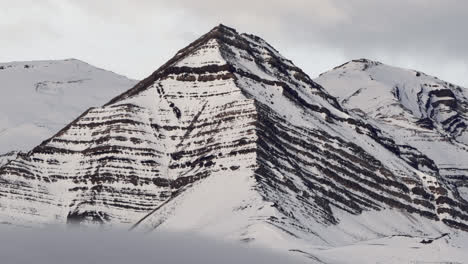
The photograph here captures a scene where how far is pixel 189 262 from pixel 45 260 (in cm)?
832

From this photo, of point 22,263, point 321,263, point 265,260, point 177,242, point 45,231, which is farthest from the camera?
point 321,263

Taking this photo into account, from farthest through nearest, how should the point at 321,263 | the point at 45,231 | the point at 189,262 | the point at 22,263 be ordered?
the point at 321,263
the point at 189,262
the point at 45,231
the point at 22,263

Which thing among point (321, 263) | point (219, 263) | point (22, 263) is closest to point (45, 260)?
point (22, 263)

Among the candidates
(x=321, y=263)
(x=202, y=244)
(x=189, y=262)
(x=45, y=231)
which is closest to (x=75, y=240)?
(x=45, y=231)

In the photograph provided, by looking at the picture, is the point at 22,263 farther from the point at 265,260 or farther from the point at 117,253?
the point at 265,260

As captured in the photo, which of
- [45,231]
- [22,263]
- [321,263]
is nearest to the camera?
[22,263]

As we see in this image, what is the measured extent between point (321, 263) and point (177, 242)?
134627mm

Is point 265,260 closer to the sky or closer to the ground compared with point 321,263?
closer to the sky

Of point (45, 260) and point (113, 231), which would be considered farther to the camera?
point (113, 231)

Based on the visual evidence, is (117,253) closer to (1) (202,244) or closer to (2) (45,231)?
(2) (45,231)

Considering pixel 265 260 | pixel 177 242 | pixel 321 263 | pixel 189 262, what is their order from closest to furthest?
pixel 189 262, pixel 177 242, pixel 265 260, pixel 321 263

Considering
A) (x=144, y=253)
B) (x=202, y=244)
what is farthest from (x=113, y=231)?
(x=202, y=244)

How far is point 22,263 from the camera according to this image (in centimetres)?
4806

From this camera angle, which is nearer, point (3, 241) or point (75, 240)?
point (3, 241)
